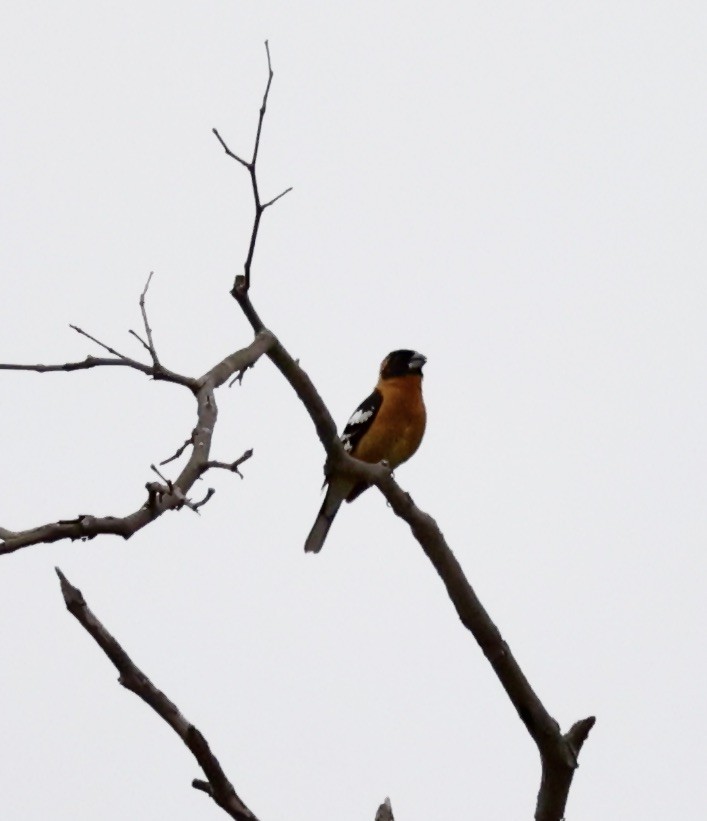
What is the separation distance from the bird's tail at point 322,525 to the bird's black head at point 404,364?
990 millimetres

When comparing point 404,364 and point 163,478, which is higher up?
point 404,364

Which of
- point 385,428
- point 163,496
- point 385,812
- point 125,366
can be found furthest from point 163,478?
point 385,428

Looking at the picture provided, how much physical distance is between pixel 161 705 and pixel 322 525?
633cm

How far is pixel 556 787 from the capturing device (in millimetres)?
4293

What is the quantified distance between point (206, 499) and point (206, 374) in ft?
1.71

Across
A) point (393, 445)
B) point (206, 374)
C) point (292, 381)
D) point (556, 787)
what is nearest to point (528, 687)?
point (556, 787)

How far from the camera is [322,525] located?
971 centimetres

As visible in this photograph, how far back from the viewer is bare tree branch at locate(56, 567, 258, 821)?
3191mm

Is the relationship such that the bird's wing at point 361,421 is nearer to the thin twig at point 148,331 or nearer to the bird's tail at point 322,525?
the bird's tail at point 322,525

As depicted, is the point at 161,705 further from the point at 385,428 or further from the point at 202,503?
the point at 385,428

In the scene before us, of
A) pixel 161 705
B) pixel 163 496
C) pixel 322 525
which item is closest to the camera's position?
pixel 163 496

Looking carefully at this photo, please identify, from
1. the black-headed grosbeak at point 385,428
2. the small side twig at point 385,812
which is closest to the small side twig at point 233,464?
the small side twig at point 385,812

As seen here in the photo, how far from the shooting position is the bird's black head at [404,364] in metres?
9.85

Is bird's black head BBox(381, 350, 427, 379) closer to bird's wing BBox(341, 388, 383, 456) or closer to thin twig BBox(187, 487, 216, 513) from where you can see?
bird's wing BBox(341, 388, 383, 456)
